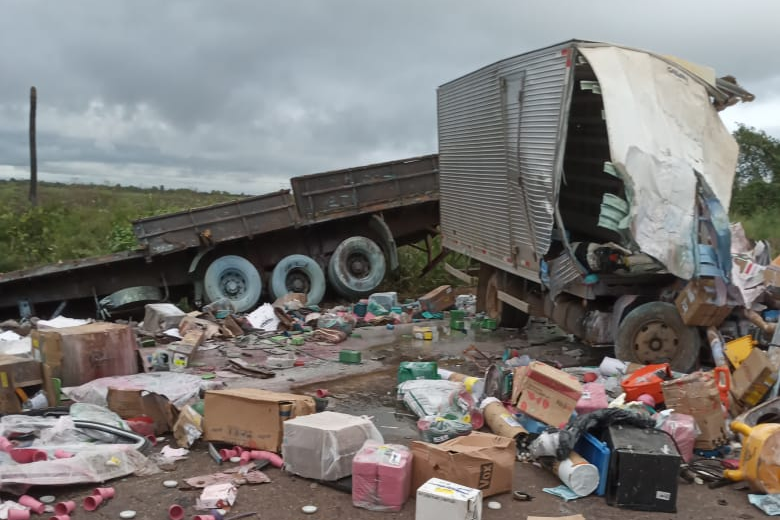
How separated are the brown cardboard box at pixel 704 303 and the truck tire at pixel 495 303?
10.5 ft

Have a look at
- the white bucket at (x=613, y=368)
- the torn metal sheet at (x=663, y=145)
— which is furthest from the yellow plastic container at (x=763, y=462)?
the white bucket at (x=613, y=368)

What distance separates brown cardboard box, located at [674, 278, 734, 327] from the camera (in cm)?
573

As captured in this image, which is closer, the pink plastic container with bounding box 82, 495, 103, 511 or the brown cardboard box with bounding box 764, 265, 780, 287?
the pink plastic container with bounding box 82, 495, 103, 511

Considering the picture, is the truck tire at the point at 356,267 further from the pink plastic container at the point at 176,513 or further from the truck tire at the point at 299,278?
the pink plastic container at the point at 176,513

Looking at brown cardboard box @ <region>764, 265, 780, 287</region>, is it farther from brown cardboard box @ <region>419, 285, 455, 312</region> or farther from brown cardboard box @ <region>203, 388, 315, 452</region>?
brown cardboard box @ <region>419, 285, 455, 312</region>

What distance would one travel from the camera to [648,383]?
5117 millimetres

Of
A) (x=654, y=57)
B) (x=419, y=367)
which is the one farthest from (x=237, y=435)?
(x=654, y=57)

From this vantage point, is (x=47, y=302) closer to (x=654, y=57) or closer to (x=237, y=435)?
(x=237, y=435)

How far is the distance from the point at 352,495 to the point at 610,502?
1.45 meters

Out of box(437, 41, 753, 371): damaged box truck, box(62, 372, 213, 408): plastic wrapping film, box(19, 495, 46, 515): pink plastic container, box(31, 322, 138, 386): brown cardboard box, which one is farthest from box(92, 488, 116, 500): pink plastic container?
box(437, 41, 753, 371): damaged box truck

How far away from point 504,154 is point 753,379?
343 centimetres

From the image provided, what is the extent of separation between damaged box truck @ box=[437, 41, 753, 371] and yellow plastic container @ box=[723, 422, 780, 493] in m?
1.78

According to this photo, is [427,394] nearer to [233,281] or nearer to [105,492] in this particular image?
[105,492]

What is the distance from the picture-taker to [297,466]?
4.19 m
